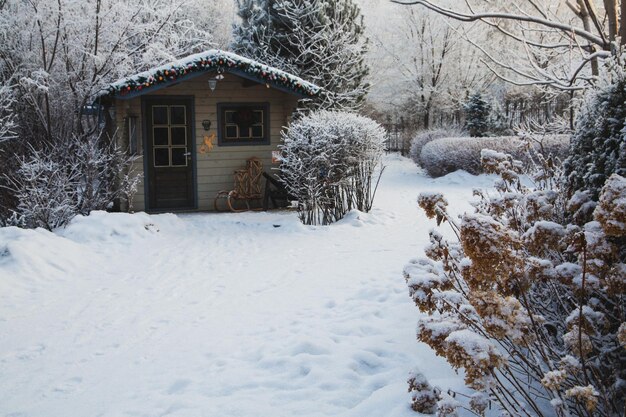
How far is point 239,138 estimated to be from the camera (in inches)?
485

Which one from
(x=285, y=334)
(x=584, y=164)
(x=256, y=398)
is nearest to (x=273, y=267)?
(x=285, y=334)

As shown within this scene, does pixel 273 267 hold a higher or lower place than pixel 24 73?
lower

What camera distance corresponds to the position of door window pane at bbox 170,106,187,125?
11.9m

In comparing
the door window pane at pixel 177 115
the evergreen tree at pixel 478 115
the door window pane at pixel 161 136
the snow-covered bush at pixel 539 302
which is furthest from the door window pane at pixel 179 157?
the evergreen tree at pixel 478 115

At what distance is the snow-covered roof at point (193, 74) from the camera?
34.3 feet

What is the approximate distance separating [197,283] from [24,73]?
29.9 ft

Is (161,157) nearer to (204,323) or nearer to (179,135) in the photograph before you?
(179,135)

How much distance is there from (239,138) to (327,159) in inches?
122

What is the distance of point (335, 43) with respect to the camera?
18.6 meters

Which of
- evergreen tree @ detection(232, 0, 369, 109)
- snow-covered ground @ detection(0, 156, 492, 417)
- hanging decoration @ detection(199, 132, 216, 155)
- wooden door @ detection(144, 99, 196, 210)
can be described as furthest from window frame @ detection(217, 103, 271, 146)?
evergreen tree @ detection(232, 0, 369, 109)

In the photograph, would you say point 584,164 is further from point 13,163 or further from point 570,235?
point 13,163

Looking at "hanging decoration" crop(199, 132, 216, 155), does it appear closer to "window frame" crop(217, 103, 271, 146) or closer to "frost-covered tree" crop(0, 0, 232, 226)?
"window frame" crop(217, 103, 271, 146)

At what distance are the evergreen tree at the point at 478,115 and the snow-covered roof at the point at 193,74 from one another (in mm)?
11848

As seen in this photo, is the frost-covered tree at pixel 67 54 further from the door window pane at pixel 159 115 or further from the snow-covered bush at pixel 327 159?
the snow-covered bush at pixel 327 159
